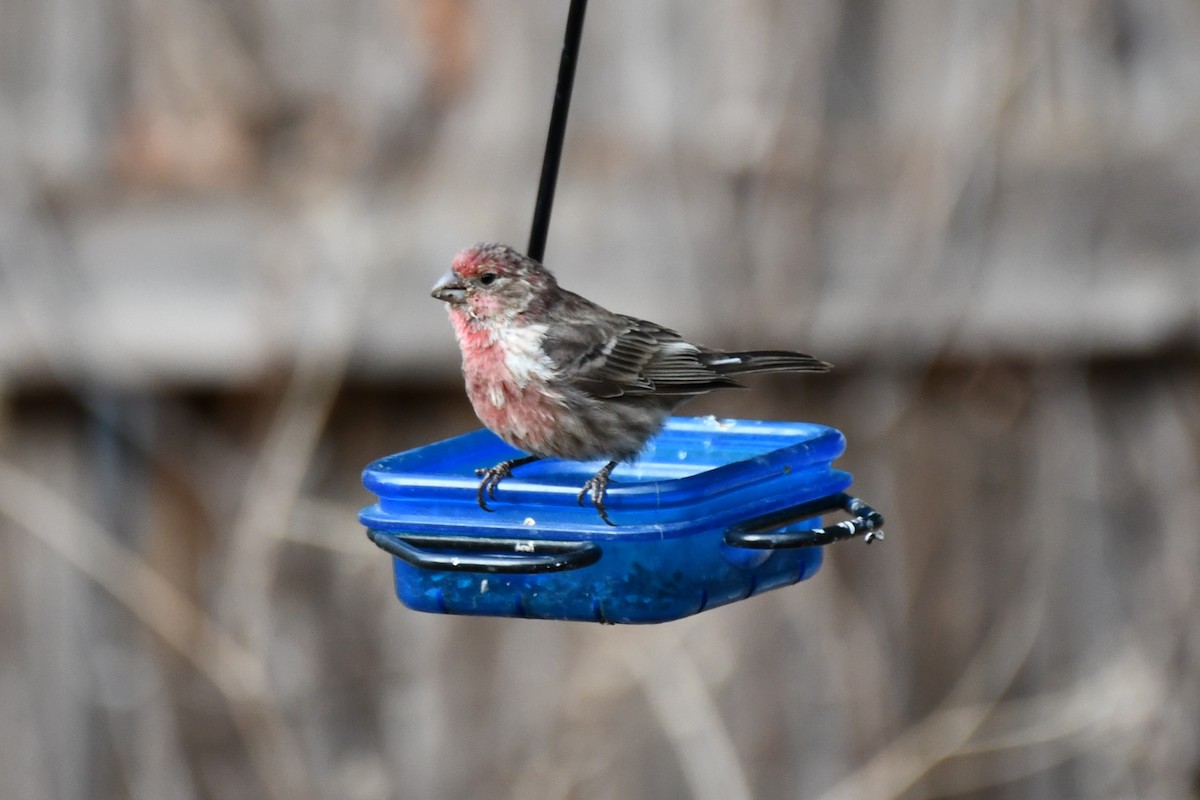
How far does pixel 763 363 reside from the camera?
4055mm

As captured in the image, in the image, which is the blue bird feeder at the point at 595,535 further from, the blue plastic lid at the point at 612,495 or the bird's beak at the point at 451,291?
→ the bird's beak at the point at 451,291

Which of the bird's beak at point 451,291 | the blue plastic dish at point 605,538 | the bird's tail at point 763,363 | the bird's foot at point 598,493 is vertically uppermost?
the bird's beak at point 451,291

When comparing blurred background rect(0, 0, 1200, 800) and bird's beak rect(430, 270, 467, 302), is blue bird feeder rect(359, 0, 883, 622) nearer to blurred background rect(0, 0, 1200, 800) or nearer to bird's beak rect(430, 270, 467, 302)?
bird's beak rect(430, 270, 467, 302)

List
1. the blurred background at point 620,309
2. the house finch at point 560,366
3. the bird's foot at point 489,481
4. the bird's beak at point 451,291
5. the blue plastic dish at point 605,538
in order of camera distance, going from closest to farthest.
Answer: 1. the blue plastic dish at point 605,538
2. the bird's foot at point 489,481
3. the house finch at point 560,366
4. the bird's beak at point 451,291
5. the blurred background at point 620,309

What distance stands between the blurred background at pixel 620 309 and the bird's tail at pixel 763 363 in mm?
1427

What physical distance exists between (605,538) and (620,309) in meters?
2.30

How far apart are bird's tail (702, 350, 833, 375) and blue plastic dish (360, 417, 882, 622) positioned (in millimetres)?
257

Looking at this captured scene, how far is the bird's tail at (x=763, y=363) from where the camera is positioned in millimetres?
3990

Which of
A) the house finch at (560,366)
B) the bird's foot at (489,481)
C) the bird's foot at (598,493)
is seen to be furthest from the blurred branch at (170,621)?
the bird's foot at (598,493)

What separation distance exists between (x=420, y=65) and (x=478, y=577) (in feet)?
9.23

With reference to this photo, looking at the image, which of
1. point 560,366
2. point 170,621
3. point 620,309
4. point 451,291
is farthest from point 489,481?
point 170,621

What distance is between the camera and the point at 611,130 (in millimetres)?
5691

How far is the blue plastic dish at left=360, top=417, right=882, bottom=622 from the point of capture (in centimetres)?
330

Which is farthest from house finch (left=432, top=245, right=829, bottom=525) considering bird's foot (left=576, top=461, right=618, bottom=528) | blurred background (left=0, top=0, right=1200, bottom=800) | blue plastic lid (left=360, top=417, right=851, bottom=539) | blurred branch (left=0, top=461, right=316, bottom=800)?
blurred branch (left=0, top=461, right=316, bottom=800)
